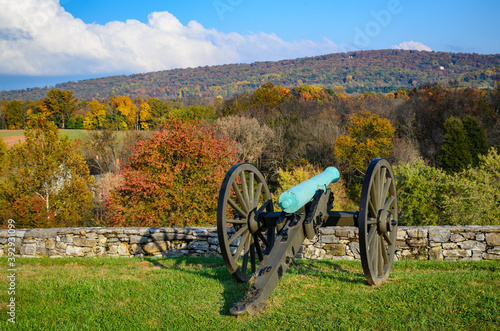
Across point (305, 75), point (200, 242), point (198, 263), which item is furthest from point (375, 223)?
point (305, 75)

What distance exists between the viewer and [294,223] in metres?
4.56

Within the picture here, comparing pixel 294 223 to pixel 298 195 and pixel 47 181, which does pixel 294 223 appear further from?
pixel 47 181

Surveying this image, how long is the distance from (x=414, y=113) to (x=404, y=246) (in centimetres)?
3469

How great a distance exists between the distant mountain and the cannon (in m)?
84.5

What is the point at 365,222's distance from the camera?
429 cm

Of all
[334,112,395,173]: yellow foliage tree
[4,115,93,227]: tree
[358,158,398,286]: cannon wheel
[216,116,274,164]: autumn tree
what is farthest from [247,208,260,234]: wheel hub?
[216,116,274,164]: autumn tree

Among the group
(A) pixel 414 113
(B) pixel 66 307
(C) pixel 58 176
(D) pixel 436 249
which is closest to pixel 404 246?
Answer: (D) pixel 436 249

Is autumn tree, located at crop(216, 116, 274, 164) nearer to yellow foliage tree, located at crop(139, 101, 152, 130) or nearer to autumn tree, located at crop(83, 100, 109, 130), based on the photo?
yellow foliage tree, located at crop(139, 101, 152, 130)

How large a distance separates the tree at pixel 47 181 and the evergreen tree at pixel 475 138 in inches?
1038

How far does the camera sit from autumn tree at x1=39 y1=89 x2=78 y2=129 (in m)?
60.7

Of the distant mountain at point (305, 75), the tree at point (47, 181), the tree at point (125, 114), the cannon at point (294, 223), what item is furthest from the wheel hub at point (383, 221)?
the distant mountain at point (305, 75)

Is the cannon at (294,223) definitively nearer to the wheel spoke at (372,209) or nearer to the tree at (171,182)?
the wheel spoke at (372,209)

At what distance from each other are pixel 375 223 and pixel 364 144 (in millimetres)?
29483

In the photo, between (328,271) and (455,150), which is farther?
(455,150)
